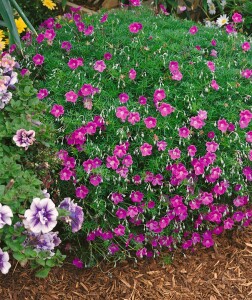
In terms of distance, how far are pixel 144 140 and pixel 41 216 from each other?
3.16ft

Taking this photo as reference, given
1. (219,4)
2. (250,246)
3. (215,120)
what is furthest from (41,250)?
(219,4)

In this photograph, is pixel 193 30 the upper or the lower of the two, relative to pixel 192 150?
upper

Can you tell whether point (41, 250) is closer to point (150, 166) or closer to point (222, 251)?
point (150, 166)

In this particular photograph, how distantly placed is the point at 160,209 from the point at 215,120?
1.77ft

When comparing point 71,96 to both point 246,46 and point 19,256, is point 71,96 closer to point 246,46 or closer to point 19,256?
point 19,256

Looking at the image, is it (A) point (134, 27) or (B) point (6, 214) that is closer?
(B) point (6, 214)

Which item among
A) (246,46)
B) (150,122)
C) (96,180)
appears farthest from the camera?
(246,46)

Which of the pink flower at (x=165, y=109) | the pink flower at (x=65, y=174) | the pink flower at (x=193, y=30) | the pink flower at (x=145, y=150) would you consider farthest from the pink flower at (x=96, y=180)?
the pink flower at (x=193, y=30)

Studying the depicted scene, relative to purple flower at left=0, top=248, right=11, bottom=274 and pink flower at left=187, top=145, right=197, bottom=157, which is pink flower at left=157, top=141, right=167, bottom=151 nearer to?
pink flower at left=187, top=145, right=197, bottom=157

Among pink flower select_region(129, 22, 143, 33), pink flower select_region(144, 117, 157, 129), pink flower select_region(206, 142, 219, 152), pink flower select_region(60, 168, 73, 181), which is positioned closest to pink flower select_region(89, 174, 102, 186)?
pink flower select_region(60, 168, 73, 181)

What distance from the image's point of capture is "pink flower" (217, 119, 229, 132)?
3006 millimetres

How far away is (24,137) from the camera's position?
2.49 m

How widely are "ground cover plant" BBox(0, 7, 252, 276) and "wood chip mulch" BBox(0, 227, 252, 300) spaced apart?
102mm

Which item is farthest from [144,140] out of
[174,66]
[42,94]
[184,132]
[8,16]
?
[8,16]
